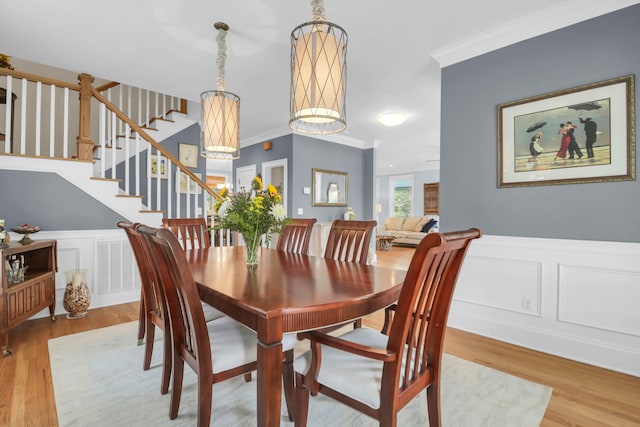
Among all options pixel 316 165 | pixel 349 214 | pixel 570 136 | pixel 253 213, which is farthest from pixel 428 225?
pixel 253 213

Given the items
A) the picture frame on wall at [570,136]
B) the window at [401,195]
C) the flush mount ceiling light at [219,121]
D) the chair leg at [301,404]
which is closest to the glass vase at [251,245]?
the chair leg at [301,404]

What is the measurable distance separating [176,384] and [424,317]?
120 cm

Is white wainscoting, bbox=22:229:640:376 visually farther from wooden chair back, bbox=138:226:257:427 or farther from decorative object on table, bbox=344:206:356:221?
decorative object on table, bbox=344:206:356:221

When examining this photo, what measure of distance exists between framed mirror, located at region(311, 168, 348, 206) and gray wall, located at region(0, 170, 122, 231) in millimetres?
3355

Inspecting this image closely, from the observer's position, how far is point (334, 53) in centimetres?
149

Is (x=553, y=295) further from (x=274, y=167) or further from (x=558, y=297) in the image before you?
(x=274, y=167)

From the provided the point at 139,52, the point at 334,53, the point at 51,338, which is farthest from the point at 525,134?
the point at 51,338

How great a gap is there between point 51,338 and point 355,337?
2.61 metres

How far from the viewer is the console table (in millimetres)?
2160

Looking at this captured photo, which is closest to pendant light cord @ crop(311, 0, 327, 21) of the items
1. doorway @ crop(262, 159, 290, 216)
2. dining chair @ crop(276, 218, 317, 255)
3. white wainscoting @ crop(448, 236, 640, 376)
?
dining chair @ crop(276, 218, 317, 255)

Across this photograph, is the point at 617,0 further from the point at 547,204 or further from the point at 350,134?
the point at 350,134

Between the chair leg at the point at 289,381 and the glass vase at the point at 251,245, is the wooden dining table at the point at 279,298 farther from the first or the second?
the chair leg at the point at 289,381

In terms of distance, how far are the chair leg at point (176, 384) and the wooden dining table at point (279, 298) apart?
371 mm

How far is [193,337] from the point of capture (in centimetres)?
121
